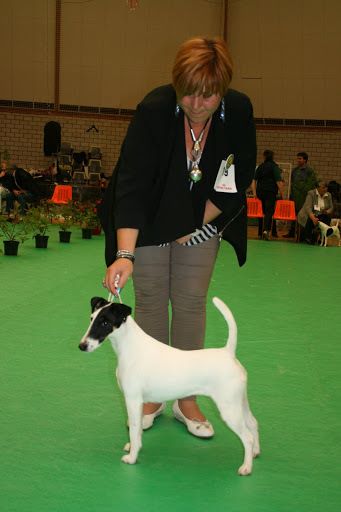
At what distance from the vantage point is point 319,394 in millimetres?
3834

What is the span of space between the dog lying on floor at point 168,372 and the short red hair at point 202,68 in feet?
2.78

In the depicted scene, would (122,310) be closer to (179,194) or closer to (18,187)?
(179,194)

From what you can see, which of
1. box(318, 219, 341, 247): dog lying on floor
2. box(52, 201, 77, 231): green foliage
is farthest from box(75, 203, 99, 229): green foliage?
box(318, 219, 341, 247): dog lying on floor

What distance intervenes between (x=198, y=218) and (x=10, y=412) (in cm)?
136

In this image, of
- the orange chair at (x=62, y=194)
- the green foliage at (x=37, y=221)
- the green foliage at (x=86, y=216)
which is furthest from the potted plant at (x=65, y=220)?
the orange chair at (x=62, y=194)

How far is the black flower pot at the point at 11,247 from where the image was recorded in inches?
352

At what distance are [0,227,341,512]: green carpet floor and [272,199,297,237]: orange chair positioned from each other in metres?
8.28

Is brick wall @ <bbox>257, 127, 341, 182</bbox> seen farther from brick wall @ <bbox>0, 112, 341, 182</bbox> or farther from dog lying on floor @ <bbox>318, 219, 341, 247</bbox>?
dog lying on floor @ <bbox>318, 219, 341, 247</bbox>

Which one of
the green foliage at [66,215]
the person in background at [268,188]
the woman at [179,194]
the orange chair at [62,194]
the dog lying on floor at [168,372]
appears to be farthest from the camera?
the orange chair at [62,194]

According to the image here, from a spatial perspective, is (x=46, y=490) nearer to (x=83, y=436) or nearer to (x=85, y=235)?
(x=83, y=436)

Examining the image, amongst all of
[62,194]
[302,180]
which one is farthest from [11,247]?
[302,180]

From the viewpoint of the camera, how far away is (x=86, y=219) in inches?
464

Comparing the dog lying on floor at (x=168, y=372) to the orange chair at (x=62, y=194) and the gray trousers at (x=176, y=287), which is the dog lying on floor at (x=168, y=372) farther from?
the orange chair at (x=62, y=194)

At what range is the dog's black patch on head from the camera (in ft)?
8.41
